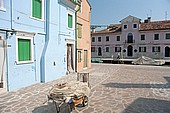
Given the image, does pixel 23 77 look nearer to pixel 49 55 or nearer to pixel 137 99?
pixel 49 55

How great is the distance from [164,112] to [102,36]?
36.6 metres

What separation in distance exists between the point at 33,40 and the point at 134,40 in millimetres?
32391

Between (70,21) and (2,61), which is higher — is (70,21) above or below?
above

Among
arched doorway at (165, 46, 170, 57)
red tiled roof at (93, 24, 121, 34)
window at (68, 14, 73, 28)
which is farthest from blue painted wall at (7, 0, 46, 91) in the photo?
arched doorway at (165, 46, 170, 57)

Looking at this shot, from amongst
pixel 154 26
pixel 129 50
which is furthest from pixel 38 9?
pixel 129 50

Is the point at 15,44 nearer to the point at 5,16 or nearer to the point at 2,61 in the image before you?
the point at 2,61

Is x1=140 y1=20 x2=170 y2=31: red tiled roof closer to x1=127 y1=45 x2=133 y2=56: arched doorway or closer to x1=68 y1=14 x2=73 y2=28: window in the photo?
x1=127 y1=45 x2=133 y2=56: arched doorway

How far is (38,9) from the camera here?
30.5 ft

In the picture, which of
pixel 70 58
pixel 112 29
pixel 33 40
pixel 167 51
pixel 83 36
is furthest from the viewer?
pixel 112 29

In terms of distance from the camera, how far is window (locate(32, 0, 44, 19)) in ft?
29.2

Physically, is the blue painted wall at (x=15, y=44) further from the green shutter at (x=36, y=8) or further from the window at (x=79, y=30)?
the window at (x=79, y=30)

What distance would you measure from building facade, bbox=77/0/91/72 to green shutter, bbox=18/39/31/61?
652 cm

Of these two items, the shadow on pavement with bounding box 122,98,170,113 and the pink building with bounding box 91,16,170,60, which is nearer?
the shadow on pavement with bounding box 122,98,170,113

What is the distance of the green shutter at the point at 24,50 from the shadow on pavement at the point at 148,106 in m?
6.08
